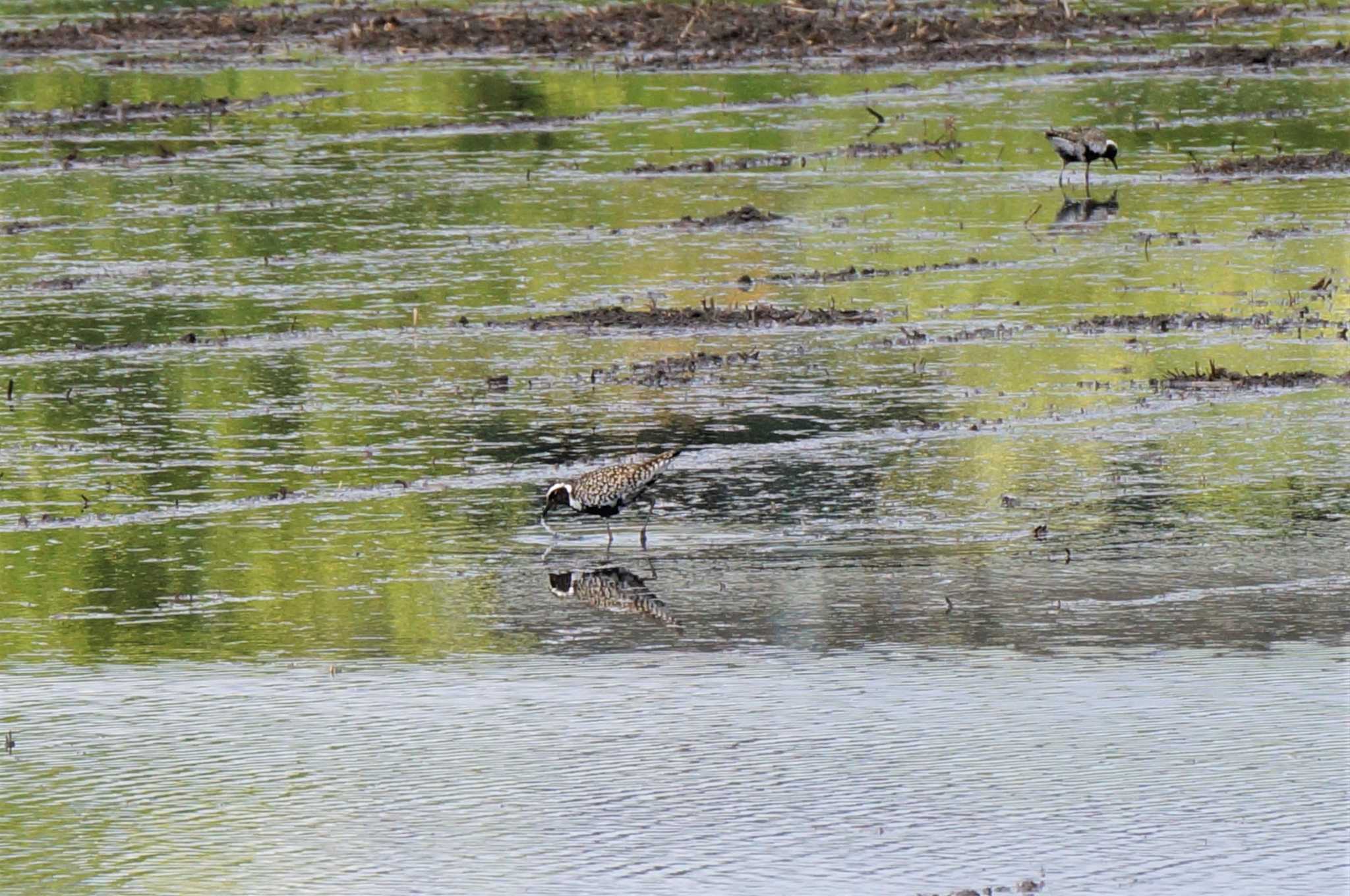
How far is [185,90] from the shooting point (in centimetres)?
3266

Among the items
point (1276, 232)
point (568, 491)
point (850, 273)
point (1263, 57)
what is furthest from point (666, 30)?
point (568, 491)

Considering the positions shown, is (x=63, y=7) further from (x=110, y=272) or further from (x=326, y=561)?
(x=326, y=561)

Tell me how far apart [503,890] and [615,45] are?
94.3ft

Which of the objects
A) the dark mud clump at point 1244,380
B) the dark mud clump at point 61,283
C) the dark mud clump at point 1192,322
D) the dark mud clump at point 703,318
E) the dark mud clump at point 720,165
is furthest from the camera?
the dark mud clump at point 720,165

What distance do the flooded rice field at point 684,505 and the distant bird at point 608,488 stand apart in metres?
0.21

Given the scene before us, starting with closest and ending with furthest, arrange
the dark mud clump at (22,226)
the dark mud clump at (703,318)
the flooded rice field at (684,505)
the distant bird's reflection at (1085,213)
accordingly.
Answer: the flooded rice field at (684,505) < the dark mud clump at (703,318) < the distant bird's reflection at (1085,213) < the dark mud clump at (22,226)

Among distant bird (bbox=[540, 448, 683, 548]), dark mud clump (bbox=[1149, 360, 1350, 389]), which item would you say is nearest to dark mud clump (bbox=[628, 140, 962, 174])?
dark mud clump (bbox=[1149, 360, 1350, 389])

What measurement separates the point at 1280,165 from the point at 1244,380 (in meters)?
9.25

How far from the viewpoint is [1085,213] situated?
75.1ft

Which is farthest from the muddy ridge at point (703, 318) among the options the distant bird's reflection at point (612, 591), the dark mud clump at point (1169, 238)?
the distant bird's reflection at point (612, 591)

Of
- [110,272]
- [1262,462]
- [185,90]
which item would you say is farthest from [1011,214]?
[185,90]

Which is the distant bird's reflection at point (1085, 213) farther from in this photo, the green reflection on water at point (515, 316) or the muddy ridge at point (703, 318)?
the muddy ridge at point (703, 318)

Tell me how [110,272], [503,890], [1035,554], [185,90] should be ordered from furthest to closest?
[185,90] < [110,272] < [1035,554] < [503,890]

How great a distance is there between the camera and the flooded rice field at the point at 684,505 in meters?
8.84
